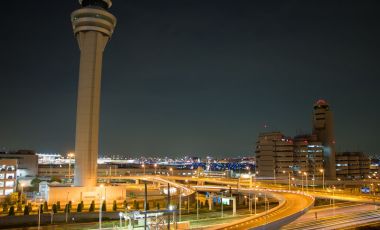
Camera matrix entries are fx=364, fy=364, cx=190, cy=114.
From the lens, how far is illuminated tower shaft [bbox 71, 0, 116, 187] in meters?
82.2

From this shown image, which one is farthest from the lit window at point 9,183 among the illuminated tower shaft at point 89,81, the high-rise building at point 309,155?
the high-rise building at point 309,155

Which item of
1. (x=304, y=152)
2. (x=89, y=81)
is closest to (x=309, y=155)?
(x=304, y=152)

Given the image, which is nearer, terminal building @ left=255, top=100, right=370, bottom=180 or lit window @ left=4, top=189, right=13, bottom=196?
lit window @ left=4, top=189, right=13, bottom=196

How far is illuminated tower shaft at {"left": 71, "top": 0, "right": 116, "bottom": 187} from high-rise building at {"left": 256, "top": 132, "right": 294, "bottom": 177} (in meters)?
94.4

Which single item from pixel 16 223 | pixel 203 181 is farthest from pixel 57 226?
pixel 203 181

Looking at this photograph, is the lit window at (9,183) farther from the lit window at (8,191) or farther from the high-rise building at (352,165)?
the high-rise building at (352,165)

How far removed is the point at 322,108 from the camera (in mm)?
166500

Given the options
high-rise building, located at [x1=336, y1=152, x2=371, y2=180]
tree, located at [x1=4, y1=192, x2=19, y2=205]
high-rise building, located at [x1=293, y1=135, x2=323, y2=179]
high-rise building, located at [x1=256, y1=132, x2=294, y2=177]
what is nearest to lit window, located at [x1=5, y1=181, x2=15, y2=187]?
tree, located at [x1=4, y1=192, x2=19, y2=205]

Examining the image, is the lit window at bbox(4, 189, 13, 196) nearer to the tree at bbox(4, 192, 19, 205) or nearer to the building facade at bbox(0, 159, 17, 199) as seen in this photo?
the building facade at bbox(0, 159, 17, 199)

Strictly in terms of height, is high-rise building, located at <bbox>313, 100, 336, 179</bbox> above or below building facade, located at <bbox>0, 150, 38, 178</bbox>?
above

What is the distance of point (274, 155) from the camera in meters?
160

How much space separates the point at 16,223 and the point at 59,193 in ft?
62.1

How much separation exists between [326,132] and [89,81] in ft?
387

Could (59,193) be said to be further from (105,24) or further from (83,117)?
(105,24)
